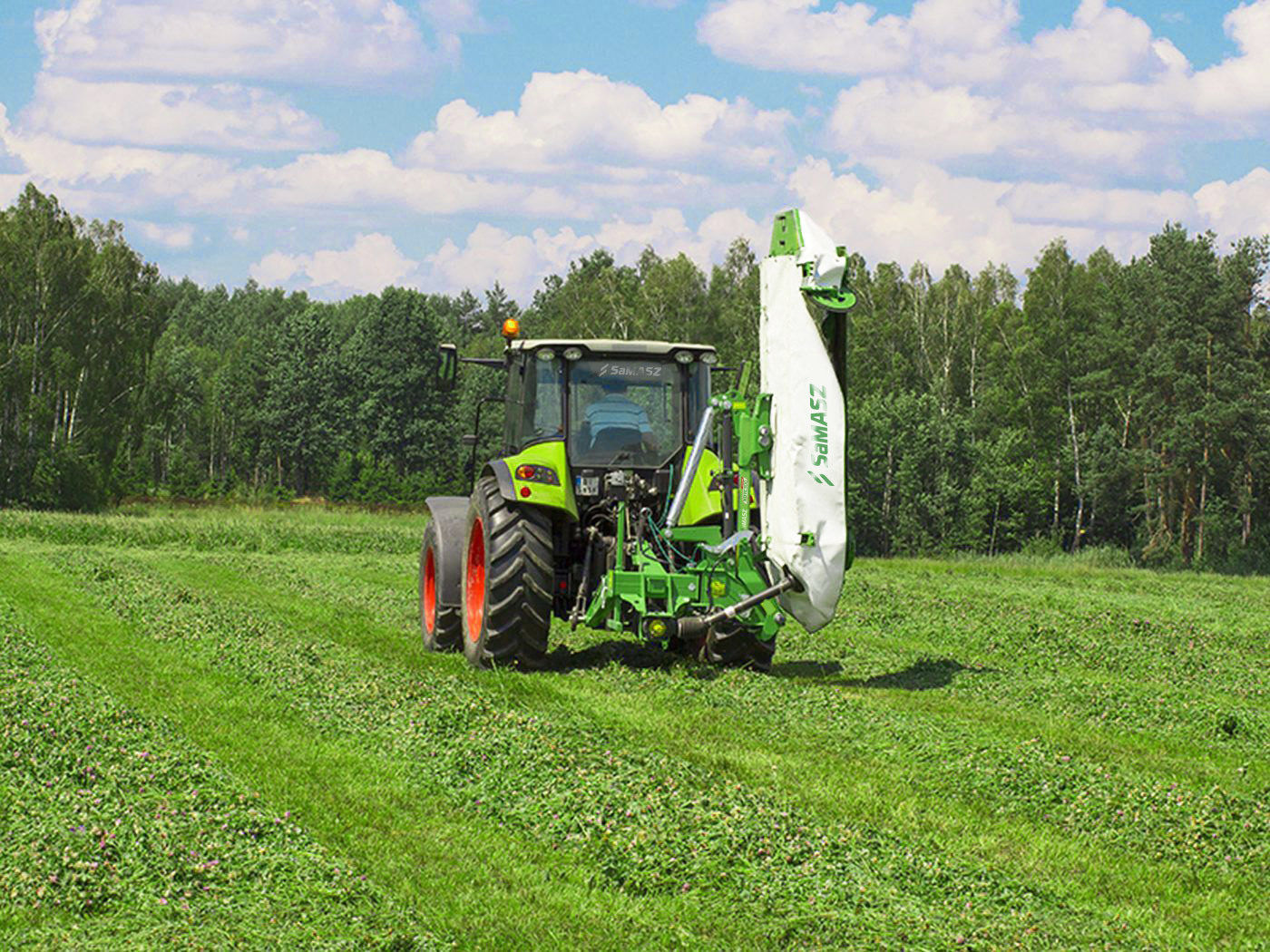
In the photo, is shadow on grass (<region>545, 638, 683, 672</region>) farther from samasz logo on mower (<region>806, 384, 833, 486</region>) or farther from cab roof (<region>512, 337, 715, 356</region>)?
cab roof (<region>512, 337, 715, 356</region>)

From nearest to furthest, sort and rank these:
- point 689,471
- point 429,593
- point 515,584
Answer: point 515,584, point 689,471, point 429,593

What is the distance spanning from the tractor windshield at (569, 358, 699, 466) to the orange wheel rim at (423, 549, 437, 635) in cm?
260

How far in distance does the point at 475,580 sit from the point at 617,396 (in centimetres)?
206

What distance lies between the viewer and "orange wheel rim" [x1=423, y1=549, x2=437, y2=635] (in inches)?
541

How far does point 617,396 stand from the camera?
1209cm

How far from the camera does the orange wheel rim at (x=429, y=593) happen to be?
45.1ft

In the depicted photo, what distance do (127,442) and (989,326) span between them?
3623 centimetres

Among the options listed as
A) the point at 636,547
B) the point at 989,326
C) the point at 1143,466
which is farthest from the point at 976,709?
the point at 989,326

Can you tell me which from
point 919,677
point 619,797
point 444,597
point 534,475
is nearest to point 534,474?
point 534,475

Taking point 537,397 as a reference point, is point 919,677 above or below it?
below

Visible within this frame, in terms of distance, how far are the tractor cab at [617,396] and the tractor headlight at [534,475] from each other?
44 centimetres

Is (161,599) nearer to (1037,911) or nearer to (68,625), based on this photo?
(68,625)

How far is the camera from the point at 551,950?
17.2 ft

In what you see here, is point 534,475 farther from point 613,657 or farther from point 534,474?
point 613,657
